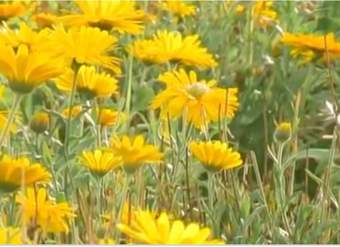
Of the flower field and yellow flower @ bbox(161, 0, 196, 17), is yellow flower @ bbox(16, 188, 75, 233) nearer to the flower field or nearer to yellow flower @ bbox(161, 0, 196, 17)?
the flower field

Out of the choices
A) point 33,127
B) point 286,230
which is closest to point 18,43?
point 33,127

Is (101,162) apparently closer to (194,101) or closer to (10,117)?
(10,117)

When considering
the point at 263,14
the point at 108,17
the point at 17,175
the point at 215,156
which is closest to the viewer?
the point at 17,175

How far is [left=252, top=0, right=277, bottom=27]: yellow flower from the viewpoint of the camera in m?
2.16

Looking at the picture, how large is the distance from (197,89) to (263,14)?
37.9 inches

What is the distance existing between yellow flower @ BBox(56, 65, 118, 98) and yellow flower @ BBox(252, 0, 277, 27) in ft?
3.00

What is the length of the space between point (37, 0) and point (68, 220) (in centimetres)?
128

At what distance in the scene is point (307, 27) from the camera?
2.07 meters

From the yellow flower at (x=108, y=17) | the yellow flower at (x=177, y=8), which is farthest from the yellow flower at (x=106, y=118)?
the yellow flower at (x=177, y=8)

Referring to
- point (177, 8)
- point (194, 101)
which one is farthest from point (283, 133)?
point (177, 8)

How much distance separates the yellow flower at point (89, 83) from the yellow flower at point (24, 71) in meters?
0.23

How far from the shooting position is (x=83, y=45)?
1203mm

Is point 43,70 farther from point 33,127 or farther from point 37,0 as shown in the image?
point 37,0

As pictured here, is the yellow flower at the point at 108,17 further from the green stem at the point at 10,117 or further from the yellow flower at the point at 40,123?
the green stem at the point at 10,117
